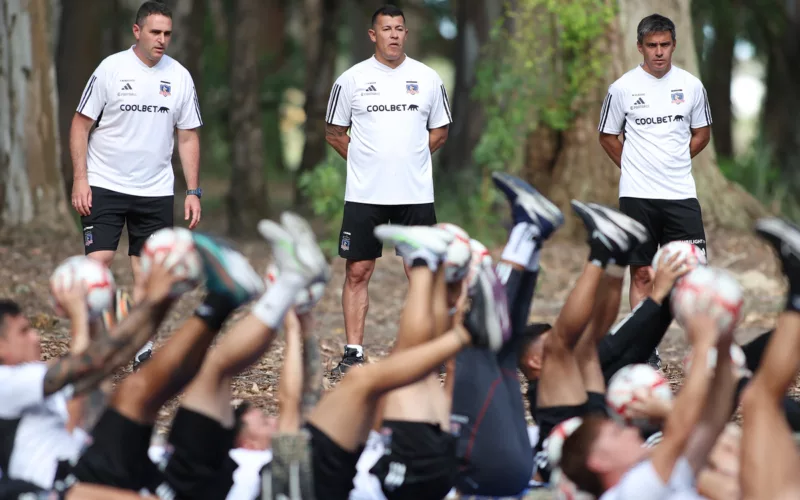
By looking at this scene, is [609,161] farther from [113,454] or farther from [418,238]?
[113,454]

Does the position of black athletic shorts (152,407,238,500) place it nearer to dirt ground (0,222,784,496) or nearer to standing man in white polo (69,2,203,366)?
standing man in white polo (69,2,203,366)

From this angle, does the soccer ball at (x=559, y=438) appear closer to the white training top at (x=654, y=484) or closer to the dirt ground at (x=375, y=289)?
the white training top at (x=654, y=484)

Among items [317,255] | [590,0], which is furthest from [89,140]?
[590,0]

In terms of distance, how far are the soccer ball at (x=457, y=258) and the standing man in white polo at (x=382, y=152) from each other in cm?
288

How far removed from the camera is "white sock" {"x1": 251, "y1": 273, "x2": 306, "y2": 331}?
504 cm

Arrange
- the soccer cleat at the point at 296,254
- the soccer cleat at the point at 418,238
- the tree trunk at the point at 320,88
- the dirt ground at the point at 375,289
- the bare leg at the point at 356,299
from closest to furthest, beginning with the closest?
the soccer cleat at the point at 296,254 → the soccer cleat at the point at 418,238 → the bare leg at the point at 356,299 → the dirt ground at the point at 375,289 → the tree trunk at the point at 320,88

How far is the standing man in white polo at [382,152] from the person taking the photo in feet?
27.7

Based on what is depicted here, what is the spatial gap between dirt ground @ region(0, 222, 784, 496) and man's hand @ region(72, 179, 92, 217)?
1.17m

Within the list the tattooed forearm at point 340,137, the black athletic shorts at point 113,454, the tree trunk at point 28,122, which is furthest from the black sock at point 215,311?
the tree trunk at point 28,122

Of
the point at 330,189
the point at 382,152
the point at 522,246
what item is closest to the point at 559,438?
the point at 522,246

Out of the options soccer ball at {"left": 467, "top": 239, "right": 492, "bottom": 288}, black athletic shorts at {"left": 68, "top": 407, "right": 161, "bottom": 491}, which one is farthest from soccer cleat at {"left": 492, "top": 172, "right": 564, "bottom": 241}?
black athletic shorts at {"left": 68, "top": 407, "right": 161, "bottom": 491}

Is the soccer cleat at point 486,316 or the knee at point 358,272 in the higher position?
the soccer cleat at point 486,316

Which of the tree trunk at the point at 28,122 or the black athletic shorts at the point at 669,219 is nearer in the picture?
the black athletic shorts at the point at 669,219

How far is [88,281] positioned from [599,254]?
93.3 inches
